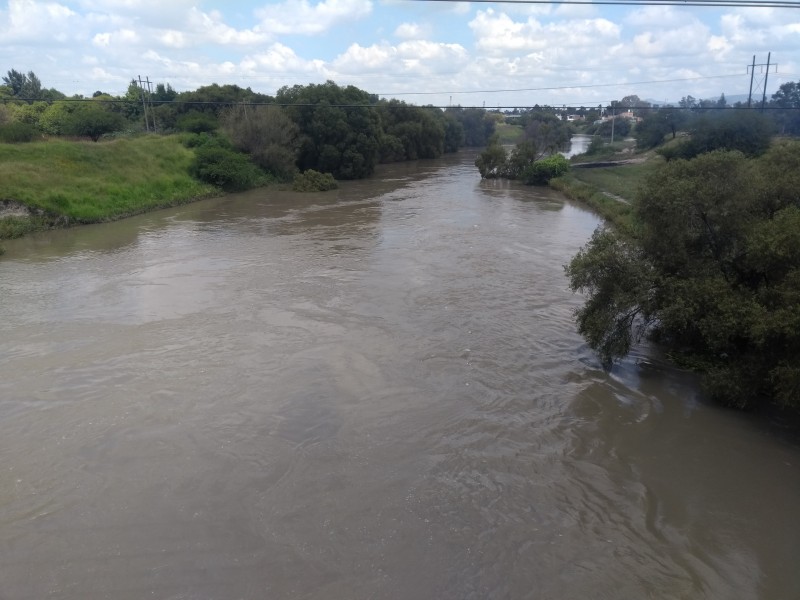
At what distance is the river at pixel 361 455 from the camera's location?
26.4ft

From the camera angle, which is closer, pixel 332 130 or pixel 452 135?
pixel 332 130

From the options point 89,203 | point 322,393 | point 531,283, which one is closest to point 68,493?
point 322,393

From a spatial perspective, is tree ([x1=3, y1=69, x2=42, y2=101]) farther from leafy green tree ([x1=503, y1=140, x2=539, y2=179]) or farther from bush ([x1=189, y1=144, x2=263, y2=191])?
leafy green tree ([x1=503, y1=140, x2=539, y2=179])

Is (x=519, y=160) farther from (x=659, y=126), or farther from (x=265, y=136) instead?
(x=265, y=136)

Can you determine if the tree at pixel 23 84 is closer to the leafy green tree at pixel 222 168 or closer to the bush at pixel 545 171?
the leafy green tree at pixel 222 168

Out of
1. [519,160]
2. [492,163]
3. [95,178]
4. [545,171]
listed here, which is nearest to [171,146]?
[95,178]

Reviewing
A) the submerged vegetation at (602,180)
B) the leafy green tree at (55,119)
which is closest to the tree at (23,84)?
the submerged vegetation at (602,180)

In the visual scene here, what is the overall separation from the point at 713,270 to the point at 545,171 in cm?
3742

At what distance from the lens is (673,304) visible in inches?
497

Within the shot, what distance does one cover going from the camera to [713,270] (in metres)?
13.0

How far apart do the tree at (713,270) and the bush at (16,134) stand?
119ft

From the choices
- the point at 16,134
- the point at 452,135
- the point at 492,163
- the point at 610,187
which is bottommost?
the point at 610,187

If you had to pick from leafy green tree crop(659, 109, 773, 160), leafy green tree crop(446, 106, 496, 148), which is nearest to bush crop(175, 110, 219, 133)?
leafy green tree crop(659, 109, 773, 160)

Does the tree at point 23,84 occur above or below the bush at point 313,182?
above
